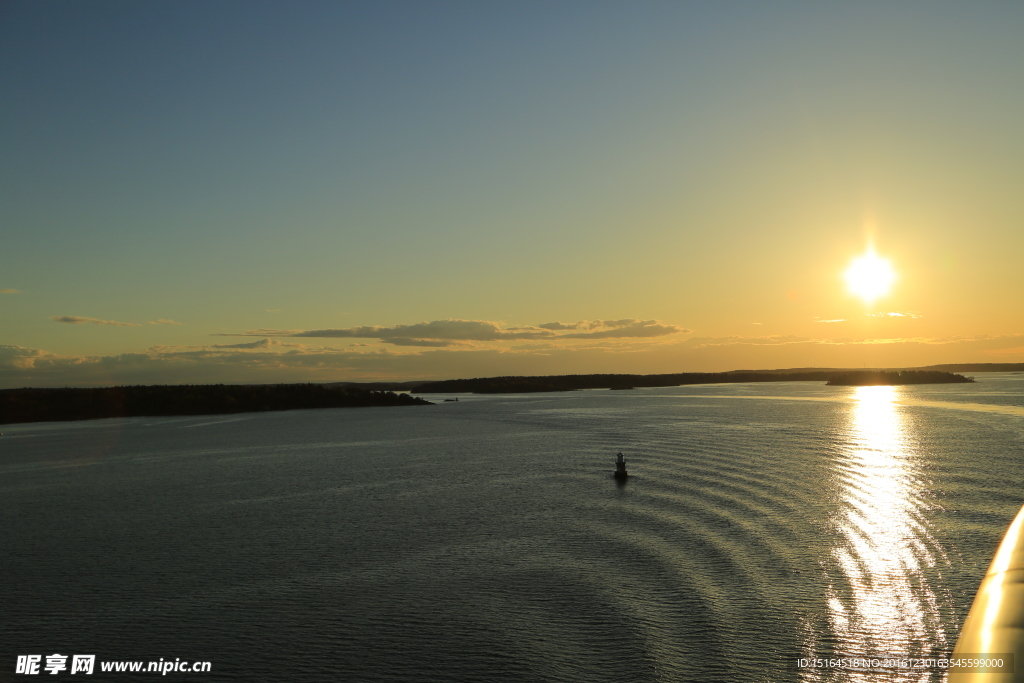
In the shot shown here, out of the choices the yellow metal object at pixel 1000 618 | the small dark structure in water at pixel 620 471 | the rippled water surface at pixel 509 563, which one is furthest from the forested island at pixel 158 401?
the yellow metal object at pixel 1000 618

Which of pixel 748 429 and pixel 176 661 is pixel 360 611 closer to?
pixel 176 661

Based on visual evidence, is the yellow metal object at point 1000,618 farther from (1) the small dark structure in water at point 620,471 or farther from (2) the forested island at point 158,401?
(2) the forested island at point 158,401

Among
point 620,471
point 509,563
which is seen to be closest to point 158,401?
point 620,471

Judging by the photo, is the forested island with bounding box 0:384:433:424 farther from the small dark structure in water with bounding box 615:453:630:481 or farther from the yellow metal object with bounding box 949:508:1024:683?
the yellow metal object with bounding box 949:508:1024:683

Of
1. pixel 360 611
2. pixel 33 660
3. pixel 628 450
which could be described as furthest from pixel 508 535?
pixel 628 450

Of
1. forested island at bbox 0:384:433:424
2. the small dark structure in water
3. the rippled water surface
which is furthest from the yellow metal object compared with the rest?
forested island at bbox 0:384:433:424
